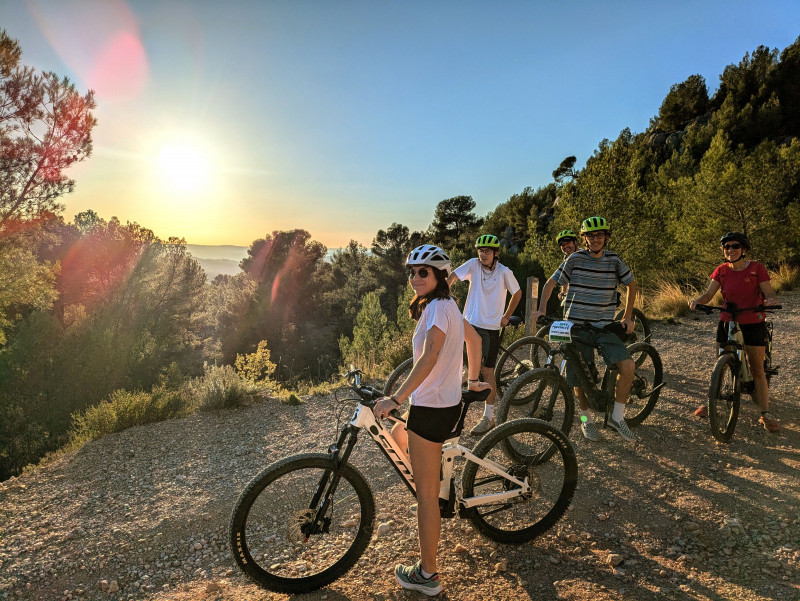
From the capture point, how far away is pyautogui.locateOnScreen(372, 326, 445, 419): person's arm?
A: 2.37 meters

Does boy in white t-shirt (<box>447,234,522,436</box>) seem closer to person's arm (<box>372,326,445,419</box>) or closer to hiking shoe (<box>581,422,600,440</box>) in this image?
hiking shoe (<box>581,422,600,440</box>)

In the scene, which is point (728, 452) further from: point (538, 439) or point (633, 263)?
point (633, 263)

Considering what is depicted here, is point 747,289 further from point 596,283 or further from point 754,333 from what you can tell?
point 596,283

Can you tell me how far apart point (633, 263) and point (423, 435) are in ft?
57.6

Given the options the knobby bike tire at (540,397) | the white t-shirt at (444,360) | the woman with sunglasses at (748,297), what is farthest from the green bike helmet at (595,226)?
the white t-shirt at (444,360)

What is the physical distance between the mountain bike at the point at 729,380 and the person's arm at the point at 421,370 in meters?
3.79

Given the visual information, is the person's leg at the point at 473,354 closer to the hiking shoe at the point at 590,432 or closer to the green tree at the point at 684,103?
the hiking shoe at the point at 590,432

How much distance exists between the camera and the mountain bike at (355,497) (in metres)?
2.64

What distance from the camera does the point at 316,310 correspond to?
47.3 meters

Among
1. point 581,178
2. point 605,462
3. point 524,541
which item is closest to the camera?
point 524,541

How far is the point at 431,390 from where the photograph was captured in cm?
249

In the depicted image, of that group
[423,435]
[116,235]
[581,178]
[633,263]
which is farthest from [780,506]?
[116,235]

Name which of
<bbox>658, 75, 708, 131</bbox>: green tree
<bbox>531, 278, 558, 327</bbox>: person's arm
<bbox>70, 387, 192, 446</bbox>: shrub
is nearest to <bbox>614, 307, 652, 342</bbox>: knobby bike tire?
<bbox>531, 278, 558, 327</bbox>: person's arm

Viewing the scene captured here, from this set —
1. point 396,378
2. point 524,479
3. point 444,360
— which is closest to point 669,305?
point 396,378
